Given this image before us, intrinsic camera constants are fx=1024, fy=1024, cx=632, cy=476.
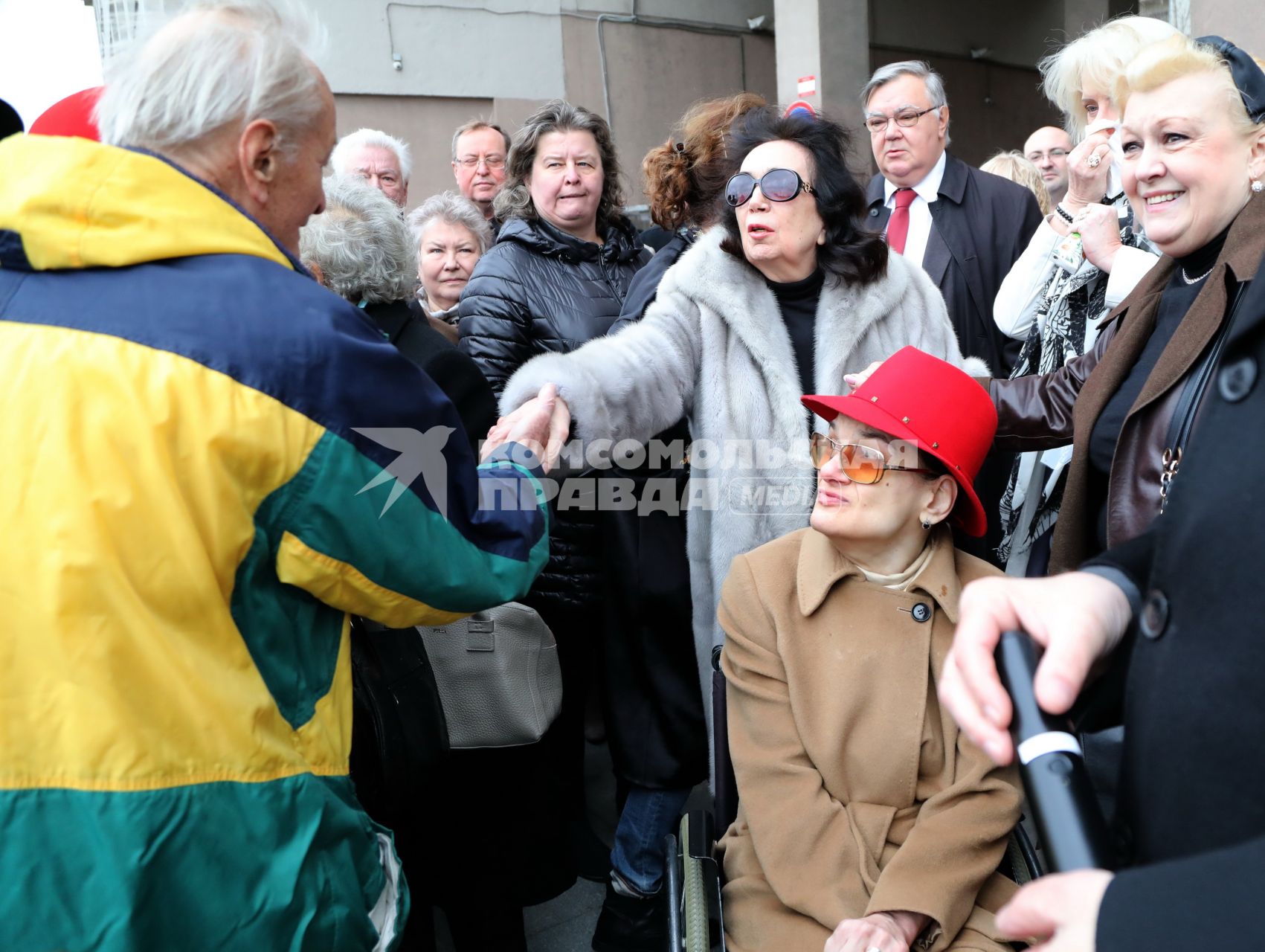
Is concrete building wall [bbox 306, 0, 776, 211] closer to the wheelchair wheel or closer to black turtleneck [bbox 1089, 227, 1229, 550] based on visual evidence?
black turtleneck [bbox 1089, 227, 1229, 550]

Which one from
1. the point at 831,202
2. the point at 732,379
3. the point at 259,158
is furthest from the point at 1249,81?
the point at 259,158

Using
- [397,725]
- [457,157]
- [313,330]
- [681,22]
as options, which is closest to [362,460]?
[313,330]

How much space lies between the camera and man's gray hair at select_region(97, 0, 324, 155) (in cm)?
147

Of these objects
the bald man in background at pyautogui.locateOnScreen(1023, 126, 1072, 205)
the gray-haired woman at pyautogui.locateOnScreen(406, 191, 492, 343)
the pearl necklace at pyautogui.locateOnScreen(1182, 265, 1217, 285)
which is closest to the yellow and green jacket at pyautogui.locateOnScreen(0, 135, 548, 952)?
the pearl necklace at pyautogui.locateOnScreen(1182, 265, 1217, 285)

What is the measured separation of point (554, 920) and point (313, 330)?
2419 millimetres

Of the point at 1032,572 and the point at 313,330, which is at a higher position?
the point at 313,330

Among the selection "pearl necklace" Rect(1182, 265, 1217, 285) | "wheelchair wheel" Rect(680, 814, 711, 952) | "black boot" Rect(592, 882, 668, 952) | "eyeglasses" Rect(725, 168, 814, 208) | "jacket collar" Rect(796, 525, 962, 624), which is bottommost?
"black boot" Rect(592, 882, 668, 952)

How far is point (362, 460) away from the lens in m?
1.44

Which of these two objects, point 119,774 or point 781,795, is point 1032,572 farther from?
point 119,774

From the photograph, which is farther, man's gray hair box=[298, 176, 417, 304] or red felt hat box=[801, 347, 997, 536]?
man's gray hair box=[298, 176, 417, 304]

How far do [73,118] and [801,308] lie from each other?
183cm

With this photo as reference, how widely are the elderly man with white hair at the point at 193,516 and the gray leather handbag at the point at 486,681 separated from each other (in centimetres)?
64

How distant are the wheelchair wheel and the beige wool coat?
3.9 inches

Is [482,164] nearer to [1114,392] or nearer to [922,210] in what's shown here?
[922,210]
